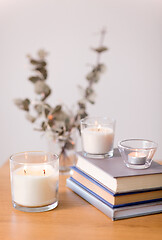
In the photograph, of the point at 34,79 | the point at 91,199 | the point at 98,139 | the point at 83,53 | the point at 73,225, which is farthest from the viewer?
the point at 83,53

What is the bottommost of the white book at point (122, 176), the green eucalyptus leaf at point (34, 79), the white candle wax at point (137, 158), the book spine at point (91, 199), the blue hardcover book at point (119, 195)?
the book spine at point (91, 199)

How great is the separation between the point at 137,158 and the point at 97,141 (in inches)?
6.9

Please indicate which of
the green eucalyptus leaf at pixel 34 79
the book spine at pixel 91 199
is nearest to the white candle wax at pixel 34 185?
the book spine at pixel 91 199

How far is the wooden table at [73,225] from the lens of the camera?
0.85 metres

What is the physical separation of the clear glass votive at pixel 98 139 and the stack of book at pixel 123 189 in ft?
0.27

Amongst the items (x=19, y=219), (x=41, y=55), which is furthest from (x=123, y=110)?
(x=19, y=219)

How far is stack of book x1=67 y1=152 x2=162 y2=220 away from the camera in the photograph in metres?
0.92

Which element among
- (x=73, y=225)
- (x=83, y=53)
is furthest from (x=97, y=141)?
(x=83, y=53)

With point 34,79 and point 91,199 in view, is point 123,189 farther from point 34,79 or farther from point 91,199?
point 34,79

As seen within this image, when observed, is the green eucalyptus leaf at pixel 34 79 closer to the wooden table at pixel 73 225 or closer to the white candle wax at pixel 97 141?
the white candle wax at pixel 97 141

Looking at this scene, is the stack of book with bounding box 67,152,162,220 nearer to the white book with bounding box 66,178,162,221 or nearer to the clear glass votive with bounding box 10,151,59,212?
the white book with bounding box 66,178,162,221

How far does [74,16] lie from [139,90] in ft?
2.10

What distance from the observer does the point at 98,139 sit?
112cm

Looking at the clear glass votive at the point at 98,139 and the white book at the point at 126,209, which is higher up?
the clear glass votive at the point at 98,139
